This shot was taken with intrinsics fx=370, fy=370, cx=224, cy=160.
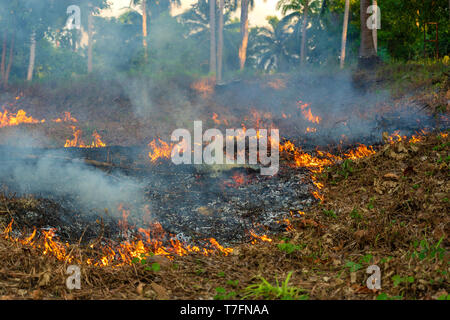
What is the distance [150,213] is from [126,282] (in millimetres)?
3319

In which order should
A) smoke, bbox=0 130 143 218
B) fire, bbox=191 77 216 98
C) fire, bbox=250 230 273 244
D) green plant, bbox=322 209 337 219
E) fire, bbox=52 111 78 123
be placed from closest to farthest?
fire, bbox=250 230 273 244, green plant, bbox=322 209 337 219, smoke, bbox=0 130 143 218, fire, bbox=52 111 78 123, fire, bbox=191 77 216 98

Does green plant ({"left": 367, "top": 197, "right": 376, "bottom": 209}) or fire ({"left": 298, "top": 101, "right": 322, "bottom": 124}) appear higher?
fire ({"left": 298, "top": 101, "right": 322, "bottom": 124})

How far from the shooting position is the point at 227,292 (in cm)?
299

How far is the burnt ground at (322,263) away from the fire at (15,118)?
1190 cm

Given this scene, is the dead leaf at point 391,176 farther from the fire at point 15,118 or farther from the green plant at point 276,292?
the fire at point 15,118

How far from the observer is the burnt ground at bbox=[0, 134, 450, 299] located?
9.46ft

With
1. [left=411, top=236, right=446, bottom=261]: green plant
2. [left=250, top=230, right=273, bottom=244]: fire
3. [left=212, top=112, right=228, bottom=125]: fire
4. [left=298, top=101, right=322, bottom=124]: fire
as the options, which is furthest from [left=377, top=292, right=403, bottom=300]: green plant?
[left=212, top=112, right=228, bottom=125]: fire

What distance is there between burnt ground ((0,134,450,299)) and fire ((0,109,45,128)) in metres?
11.9

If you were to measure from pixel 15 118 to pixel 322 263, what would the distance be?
48.5 ft

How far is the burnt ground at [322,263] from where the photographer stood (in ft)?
9.46

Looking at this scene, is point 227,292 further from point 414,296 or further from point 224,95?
point 224,95

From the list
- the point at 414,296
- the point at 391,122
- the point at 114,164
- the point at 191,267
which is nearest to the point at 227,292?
the point at 191,267

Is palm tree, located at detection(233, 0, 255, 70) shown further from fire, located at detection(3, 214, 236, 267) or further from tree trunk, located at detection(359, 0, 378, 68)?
fire, located at detection(3, 214, 236, 267)

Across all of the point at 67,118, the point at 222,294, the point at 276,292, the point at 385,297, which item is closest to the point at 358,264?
the point at 385,297
